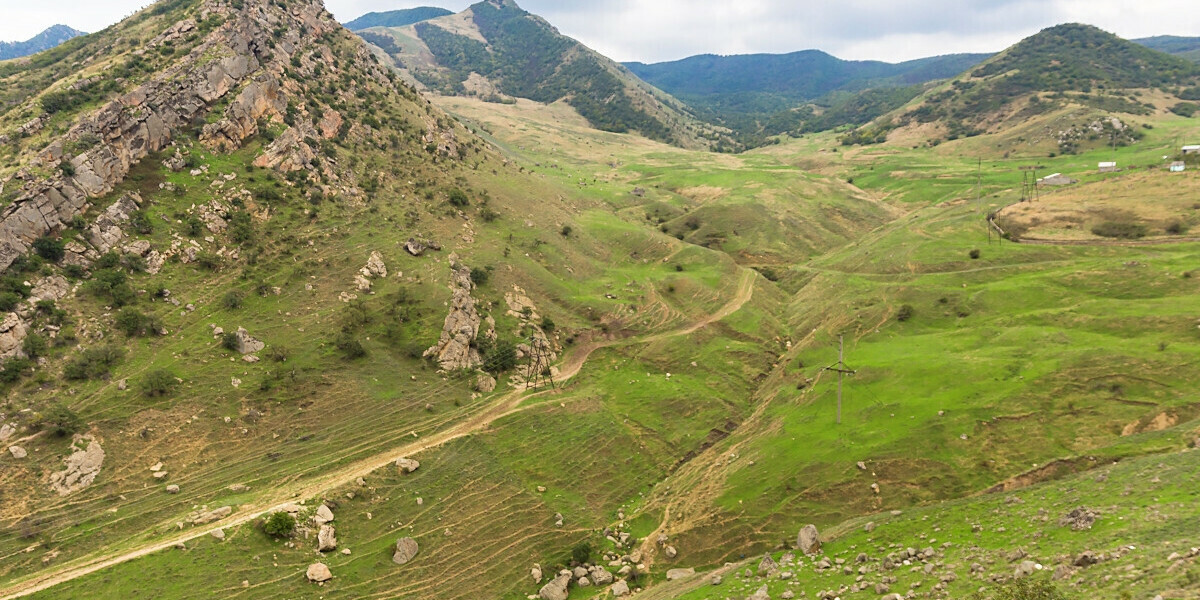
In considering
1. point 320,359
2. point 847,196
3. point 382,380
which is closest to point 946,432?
point 382,380

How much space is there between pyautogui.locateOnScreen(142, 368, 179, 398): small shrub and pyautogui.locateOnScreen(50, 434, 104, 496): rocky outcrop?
15.3 ft

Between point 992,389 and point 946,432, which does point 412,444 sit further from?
point 992,389

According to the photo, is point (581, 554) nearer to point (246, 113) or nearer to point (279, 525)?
point (279, 525)

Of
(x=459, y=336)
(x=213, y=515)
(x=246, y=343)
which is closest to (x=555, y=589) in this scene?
(x=213, y=515)

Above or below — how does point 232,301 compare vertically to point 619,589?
above

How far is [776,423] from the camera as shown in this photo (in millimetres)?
52219

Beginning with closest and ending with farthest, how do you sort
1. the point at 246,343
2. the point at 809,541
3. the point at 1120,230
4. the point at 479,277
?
the point at 809,541 → the point at 246,343 → the point at 479,277 → the point at 1120,230

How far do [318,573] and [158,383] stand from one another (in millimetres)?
21029

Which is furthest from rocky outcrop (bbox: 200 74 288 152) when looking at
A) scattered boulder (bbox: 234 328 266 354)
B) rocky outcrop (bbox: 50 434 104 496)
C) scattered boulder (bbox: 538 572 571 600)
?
scattered boulder (bbox: 538 572 571 600)

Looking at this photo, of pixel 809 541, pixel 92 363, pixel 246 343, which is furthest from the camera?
pixel 246 343

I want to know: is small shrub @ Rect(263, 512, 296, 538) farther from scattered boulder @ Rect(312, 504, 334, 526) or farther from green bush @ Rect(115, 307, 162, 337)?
green bush @ Rect(115, 307, 162, 337)

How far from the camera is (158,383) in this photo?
4303cm

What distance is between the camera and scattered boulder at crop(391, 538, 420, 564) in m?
37.9

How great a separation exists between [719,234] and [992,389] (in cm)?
6869
